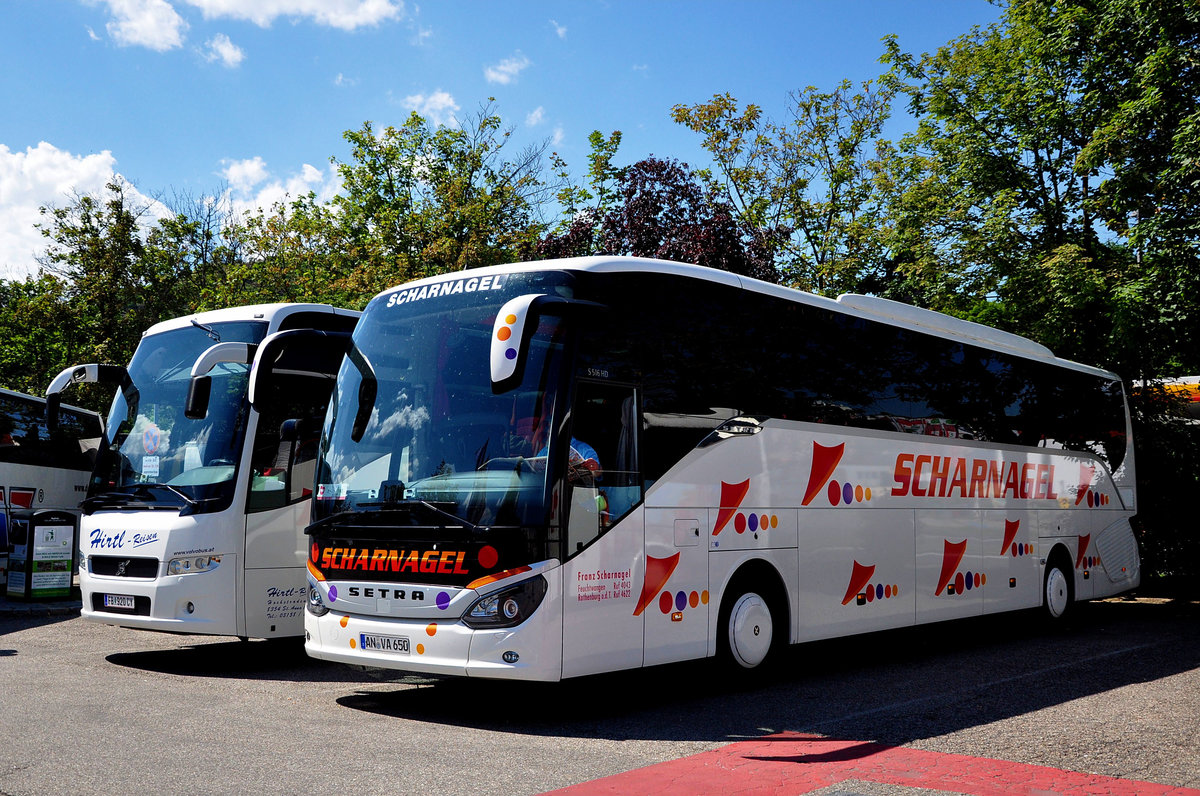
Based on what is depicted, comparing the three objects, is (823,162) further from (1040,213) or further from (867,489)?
(867,489)

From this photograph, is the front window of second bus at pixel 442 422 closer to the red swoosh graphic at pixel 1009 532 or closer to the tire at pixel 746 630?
the tire at pixel 746 630

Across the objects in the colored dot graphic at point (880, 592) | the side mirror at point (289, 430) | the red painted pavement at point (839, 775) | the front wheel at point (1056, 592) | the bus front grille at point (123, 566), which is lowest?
the red painted pavement at point (839, 775)

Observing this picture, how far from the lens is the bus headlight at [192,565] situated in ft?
32.8

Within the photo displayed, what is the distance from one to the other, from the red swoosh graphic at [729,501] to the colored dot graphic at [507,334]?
2.95m

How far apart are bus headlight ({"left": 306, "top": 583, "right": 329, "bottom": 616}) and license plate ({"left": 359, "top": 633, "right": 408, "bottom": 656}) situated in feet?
1.92

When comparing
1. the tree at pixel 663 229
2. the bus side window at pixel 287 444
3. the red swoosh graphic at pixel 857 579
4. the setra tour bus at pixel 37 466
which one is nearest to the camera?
the bus side window at pixel 287 444

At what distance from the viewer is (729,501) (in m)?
9.28

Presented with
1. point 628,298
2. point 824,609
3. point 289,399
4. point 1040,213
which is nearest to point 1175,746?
point 824,609

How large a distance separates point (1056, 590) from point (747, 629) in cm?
725

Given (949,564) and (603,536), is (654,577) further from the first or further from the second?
(949,564)

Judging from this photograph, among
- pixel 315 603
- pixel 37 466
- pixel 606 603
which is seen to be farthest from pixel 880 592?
pixel 37 466

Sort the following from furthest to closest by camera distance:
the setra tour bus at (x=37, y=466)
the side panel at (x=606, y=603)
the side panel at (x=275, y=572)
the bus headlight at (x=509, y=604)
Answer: the setra tour bus at (x=37, y=466), the side panel at (x=275, y=572), the side panel at (x=606, y=603), the bus headlight at (x=509, y=604)

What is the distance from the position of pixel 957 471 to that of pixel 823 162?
58.2ft

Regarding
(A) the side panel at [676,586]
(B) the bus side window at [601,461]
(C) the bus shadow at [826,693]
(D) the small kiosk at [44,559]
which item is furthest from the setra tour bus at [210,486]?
(D) the small kiosk at [44,559]
